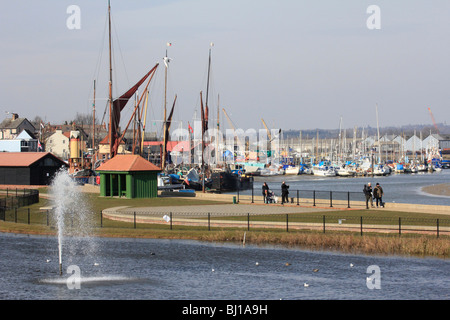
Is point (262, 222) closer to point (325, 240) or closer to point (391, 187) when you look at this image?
point (325, 240)

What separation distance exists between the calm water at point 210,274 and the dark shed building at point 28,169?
43.2m

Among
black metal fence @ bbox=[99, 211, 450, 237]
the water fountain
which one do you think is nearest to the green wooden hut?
the water fountain

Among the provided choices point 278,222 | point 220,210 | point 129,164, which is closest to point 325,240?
point 278,222

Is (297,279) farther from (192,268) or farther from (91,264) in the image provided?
(91,264)

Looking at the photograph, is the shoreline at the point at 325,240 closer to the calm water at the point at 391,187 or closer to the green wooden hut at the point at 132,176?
the green wooden hut at the point at 132,176

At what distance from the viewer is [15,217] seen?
48188mm

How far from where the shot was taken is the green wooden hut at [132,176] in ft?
200

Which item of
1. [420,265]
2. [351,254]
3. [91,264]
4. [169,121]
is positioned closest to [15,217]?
[91,264]

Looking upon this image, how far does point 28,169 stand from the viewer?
264 ft

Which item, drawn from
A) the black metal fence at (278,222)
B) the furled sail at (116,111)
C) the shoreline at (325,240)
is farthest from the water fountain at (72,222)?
the furled sail at (116,111)

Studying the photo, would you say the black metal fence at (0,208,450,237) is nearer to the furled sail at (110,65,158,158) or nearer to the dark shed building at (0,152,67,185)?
the furled sail at (110,65,158,158)

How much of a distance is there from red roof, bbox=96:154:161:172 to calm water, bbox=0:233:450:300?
71.0ft

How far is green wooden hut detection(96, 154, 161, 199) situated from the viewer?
200 ft

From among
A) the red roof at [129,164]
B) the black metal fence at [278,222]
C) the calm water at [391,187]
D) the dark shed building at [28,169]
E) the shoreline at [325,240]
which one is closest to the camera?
the shoreline at [325,240]
